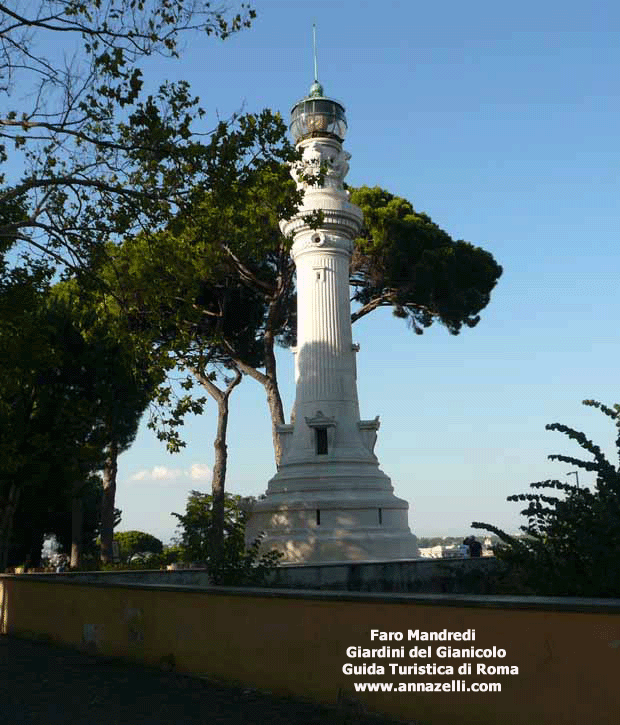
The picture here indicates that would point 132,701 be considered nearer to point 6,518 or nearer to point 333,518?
point 333,518

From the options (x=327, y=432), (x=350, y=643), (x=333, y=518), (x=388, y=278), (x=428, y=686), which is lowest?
(x=428, y=686)

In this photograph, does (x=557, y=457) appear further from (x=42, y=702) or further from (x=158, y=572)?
(x=158, y=572)

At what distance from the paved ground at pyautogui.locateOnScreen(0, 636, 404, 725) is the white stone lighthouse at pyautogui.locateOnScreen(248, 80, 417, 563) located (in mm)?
11395

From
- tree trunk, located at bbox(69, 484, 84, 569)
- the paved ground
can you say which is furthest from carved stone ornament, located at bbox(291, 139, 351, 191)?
the paved ground

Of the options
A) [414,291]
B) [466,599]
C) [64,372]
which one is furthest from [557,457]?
[414,291]

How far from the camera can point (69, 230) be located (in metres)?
11.8

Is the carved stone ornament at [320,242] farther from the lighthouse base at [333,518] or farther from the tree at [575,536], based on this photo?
the tree at [575,536]

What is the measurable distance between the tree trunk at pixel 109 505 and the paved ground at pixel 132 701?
1683cm

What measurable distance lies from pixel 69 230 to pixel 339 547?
10.6 metres

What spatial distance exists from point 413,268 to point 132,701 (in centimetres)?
2318

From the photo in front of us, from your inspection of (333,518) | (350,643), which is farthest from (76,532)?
(350,643)

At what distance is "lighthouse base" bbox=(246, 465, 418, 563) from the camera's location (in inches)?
723

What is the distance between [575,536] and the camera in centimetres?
651

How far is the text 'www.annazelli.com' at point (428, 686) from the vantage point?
4.70 m
